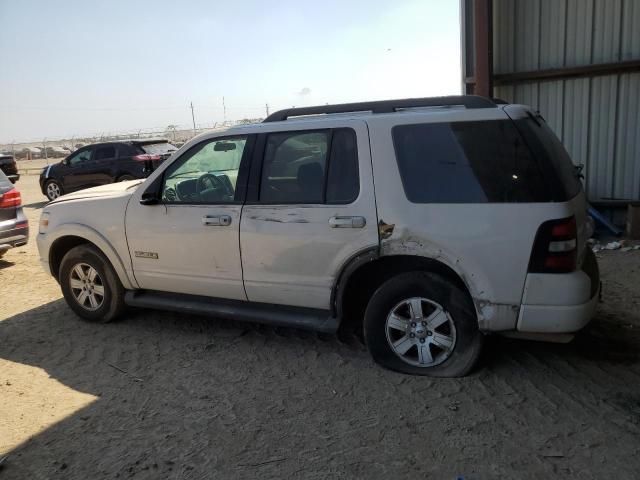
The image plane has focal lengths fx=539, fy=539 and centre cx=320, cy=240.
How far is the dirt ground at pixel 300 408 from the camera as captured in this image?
2889 mm

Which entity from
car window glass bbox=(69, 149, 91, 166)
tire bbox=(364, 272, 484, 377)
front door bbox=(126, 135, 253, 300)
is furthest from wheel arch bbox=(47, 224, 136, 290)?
car window glass bbox=(69, 149, 91, 166)

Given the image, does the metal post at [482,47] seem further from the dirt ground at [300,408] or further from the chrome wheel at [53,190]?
the chrome wheel at [53,190]

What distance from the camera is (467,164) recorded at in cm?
345

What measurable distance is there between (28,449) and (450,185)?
3041 millimetres

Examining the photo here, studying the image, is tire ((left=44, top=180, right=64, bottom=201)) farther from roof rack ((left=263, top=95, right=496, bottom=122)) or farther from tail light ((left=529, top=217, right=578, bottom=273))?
tail light ((left=529, top=217, right=578, bottom=273))

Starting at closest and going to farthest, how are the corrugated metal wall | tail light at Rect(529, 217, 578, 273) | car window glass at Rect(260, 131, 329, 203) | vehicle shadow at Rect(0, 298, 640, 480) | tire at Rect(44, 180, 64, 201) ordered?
1. vehicle shadow at Rect(0, 298, 640, 480)
2. tail light at Rect(529, 217, 578, 273)
3. car window glass at Rect(260, 131, 329, 203)
4. the corrugated metal wall
5. tire at Rect(44, 180, 64, 201)

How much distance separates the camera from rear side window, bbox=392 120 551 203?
10.9 feet

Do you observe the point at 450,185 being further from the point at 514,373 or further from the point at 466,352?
the point at 514,373

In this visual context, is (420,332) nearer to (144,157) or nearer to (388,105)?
(388,105)

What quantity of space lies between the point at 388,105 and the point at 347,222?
0.98 metres

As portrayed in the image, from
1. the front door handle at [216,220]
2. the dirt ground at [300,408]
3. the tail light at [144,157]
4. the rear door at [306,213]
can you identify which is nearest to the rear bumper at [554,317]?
the dirt ground at [300,408]

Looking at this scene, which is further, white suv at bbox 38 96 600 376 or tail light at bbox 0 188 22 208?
tail light at bbox 0 188 22 208

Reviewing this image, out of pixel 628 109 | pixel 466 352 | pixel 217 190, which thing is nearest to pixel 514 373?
pixel 466 352

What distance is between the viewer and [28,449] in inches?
126
